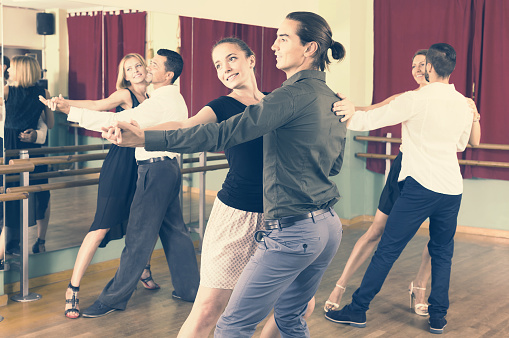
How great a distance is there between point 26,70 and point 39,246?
3.70ft

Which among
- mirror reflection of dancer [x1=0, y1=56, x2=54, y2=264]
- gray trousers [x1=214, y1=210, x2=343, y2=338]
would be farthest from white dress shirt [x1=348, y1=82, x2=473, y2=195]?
mirror reflection of dancer [x1=0, y1=56, x2=54, y2=264]

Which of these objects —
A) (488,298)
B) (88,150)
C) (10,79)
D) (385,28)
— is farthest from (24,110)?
(385,28)

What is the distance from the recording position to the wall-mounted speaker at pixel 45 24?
3.94 m

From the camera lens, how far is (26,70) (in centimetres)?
386

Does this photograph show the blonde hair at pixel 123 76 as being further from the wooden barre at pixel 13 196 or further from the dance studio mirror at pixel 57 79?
the wooden barre at pixel 13 196

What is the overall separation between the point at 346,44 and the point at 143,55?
2470 millimetres

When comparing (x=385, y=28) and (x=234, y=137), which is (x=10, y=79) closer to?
(x=234, y=137)

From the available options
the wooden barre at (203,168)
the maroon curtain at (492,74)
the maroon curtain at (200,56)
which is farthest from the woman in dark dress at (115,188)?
the maroon curtain at (492,74)

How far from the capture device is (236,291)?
2.04 m

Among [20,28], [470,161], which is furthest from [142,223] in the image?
[470,161]

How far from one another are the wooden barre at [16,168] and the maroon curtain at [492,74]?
4143 mm

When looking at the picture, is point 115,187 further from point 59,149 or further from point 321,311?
point 321,311

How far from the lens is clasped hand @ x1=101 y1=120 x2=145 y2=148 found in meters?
1.79

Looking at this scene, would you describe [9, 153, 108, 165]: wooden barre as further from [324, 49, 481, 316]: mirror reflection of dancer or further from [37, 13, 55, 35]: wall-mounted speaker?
[324, 49, 481, 316]: mirror reflection of dancer
